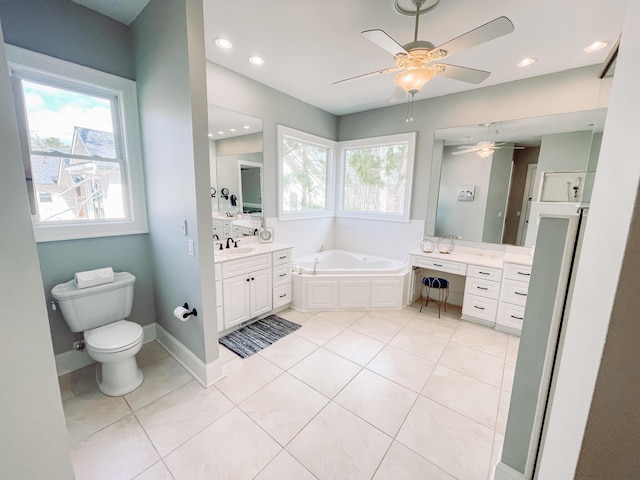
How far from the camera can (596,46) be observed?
83.9 inches

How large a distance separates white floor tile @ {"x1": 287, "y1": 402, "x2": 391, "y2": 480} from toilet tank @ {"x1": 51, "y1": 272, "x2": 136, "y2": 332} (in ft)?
5.68

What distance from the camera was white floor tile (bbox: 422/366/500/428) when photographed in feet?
5.85

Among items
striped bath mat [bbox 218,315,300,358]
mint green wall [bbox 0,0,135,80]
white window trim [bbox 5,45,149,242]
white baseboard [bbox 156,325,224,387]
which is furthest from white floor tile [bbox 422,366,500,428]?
mint green wall [bbox 0,0,135,80]

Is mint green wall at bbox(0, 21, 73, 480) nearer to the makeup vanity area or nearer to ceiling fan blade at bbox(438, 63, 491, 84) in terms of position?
ceiling fan blade at bbox(438, 63, 491, 84)

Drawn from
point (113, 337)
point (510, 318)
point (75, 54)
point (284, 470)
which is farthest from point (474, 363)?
point (75, 54)

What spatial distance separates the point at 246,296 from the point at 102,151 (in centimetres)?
184

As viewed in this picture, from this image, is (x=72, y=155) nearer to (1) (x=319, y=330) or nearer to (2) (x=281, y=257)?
(2) (x=281, y=257)

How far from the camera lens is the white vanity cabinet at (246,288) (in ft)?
8.43

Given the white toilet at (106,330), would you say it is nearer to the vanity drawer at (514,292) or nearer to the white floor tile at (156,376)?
the white floor tile at (156,376)

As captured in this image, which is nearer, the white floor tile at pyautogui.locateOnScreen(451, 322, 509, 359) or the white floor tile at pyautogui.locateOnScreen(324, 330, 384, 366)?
the white floor tile at pyautogui.locateOnScreen(324, 330, 384, 366)

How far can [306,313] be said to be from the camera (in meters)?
3.24

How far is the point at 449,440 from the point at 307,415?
2.97 ft

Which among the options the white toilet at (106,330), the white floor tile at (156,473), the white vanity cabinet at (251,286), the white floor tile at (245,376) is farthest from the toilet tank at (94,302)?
the white floor tile at (156,473)

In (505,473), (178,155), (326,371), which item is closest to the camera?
(505,473)
